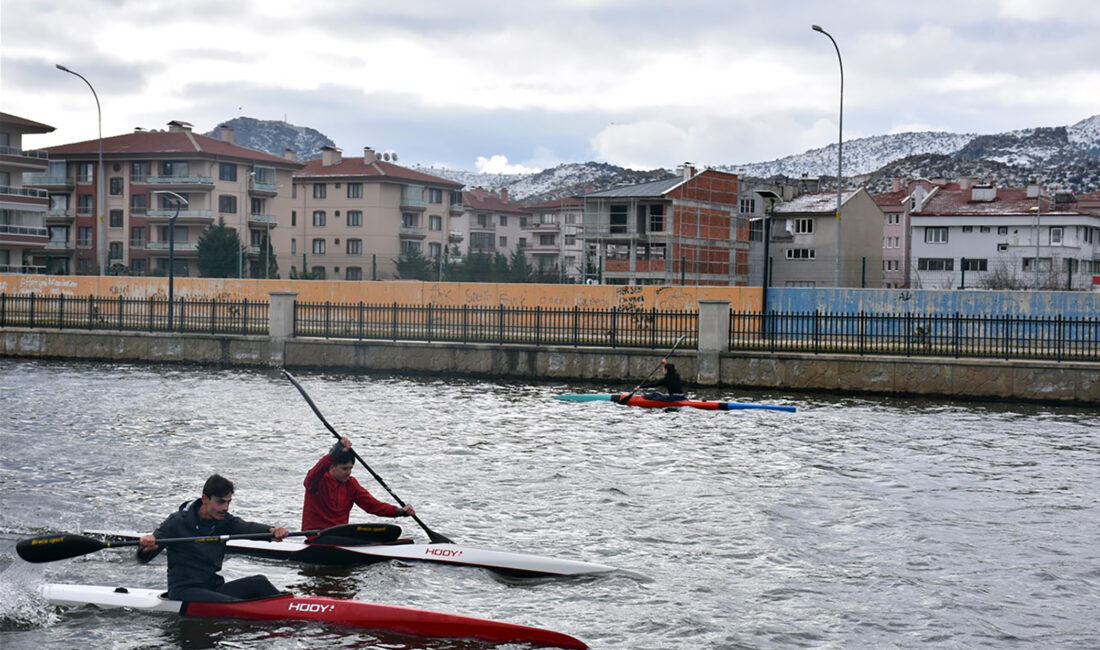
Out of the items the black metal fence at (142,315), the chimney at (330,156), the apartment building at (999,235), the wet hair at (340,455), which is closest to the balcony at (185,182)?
the chimney at (330,156)

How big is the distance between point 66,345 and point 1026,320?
28.8 m

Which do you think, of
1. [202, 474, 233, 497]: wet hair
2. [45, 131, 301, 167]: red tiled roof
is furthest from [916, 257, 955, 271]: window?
[202, 474, 233, 497]: wet hair

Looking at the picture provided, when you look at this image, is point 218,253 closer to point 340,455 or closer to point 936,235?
point 936,235

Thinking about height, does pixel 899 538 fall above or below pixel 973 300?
below

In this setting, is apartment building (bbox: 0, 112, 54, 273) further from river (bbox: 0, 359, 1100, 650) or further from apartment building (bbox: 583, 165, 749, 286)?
river (bbox: 0, 359, 1100, 650)

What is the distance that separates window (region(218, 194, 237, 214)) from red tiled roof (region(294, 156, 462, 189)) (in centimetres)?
862

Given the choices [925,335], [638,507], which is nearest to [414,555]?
[638,507]

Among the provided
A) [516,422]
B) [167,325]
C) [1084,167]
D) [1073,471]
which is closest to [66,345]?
[167,325]

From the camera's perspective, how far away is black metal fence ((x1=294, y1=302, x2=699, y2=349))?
33688 millimetres

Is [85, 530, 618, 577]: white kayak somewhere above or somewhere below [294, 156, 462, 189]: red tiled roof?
below

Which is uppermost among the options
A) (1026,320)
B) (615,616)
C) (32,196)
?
(32,196)

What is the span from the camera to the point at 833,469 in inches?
737

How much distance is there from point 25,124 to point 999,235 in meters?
64.9

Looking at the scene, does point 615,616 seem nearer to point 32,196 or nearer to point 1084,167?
point 32,196
